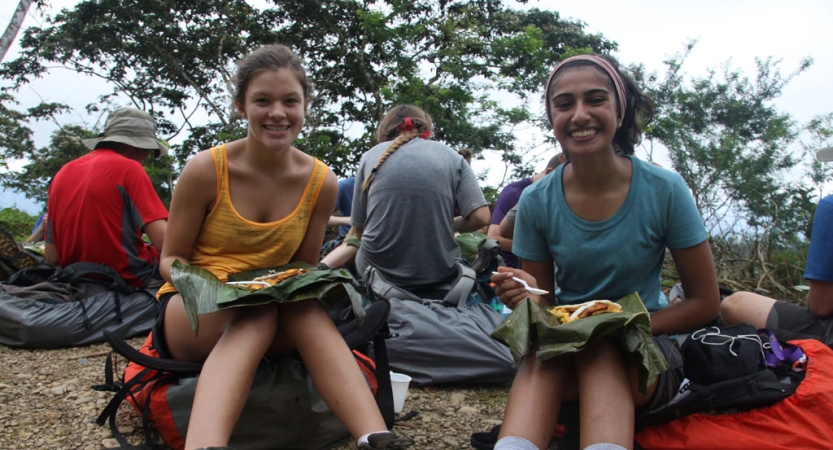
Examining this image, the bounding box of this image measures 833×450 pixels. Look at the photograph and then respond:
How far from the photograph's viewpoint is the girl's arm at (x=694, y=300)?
2143 mm

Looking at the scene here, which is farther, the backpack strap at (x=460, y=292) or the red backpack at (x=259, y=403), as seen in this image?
the backpack strap at (x=460, y=292)

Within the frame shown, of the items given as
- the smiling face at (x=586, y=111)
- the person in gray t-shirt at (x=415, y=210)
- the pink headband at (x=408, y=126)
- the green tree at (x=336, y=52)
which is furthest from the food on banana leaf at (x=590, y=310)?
the green tree at (x=336, y=52)

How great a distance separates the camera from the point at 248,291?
6.45 ft

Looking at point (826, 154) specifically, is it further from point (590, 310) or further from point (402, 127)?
point (402, 127)

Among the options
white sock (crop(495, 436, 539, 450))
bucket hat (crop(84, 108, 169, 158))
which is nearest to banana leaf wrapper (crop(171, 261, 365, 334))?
white sock (crop(495, 436, 539, 450))

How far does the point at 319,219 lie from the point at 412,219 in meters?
1.01

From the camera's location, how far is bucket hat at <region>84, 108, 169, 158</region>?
13.7ft

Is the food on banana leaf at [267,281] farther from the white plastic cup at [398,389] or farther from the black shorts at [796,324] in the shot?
the black shorts at [796,324]

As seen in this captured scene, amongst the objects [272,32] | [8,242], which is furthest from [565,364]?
[272,32]

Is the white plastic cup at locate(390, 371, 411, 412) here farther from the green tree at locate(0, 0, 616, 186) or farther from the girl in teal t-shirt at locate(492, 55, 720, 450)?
the green tree at locate(0, 0, 616, 186)

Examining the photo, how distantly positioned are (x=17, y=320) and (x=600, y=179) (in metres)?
3.50

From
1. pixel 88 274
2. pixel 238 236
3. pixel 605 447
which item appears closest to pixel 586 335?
pixel 605 447

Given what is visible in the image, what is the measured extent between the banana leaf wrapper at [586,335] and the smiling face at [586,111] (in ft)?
2.05

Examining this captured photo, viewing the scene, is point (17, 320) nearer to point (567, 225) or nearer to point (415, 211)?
point (415, 211)
